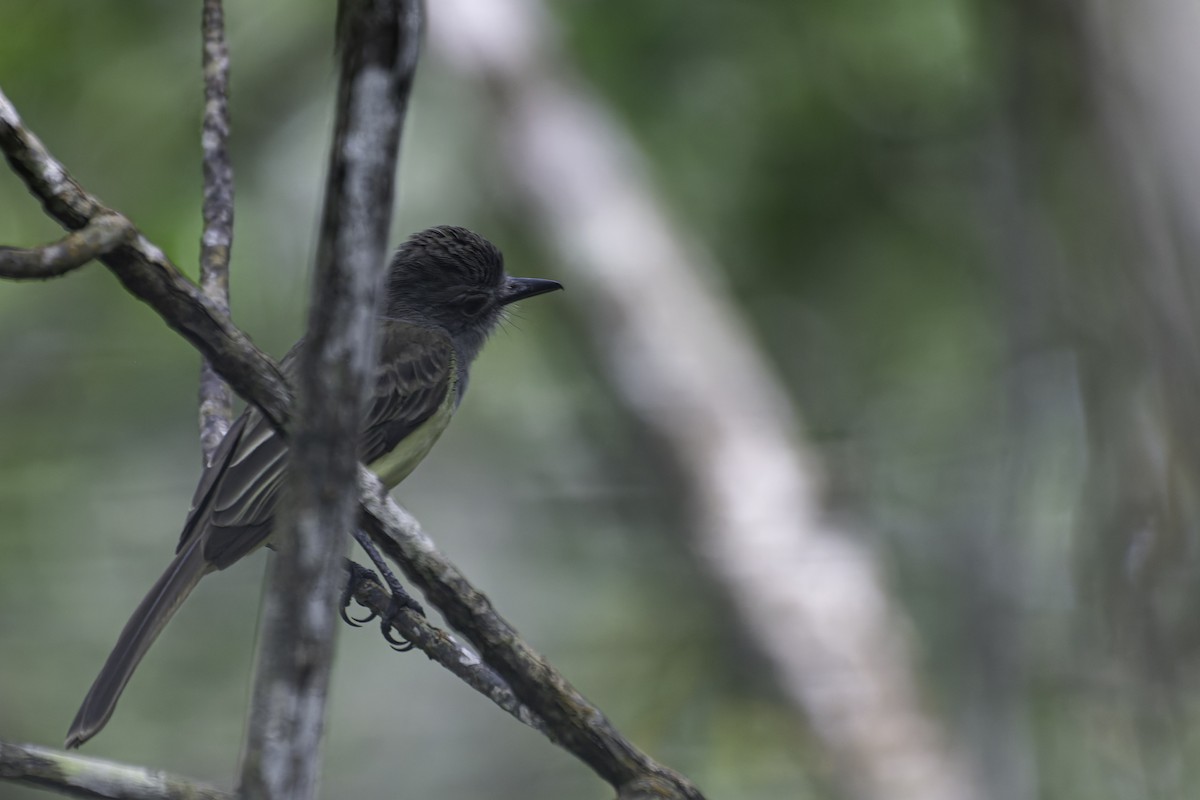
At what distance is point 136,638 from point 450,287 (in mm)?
2176

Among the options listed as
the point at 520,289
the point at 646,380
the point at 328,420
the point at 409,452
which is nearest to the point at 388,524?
the point at 328,420

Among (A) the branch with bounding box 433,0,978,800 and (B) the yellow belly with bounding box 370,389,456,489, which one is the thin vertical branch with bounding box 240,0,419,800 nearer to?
(B) the yellow belly with bounding box 370,389,456,489

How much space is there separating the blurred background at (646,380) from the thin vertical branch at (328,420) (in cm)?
522

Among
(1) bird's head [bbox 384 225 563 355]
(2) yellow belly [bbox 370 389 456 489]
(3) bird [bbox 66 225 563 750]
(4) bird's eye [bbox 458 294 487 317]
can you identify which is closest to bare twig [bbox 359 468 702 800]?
(3) bird [bbox 66 225 563 750]

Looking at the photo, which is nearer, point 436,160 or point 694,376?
point 694,376

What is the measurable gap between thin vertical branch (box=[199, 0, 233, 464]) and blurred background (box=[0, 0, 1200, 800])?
3.70m

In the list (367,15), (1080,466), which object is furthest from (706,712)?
(367,15)

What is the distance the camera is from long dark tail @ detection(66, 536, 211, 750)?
10.6 ft

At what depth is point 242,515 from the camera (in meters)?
3.94

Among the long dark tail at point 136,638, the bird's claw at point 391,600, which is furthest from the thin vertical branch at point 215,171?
the bird's claw at point 391,600

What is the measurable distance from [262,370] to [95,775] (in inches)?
26.3

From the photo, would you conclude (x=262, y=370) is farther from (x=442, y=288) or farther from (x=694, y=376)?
(x=694, y=376)

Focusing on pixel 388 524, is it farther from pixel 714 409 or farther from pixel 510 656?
pixel 714 409

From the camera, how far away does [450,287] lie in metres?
5.32
